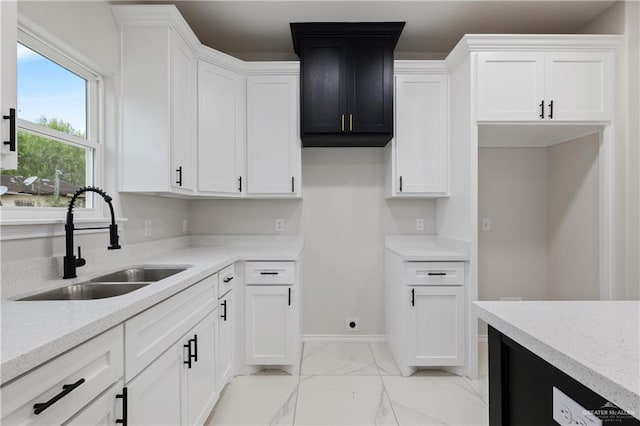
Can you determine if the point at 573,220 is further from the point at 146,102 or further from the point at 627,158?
the point at 146,102

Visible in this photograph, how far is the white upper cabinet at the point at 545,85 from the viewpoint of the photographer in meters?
2.42

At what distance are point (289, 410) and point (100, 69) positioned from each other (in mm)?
2431

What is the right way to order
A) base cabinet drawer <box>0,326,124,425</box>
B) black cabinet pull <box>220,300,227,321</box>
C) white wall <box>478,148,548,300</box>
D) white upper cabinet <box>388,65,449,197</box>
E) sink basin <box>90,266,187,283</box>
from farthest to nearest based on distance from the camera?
white wall <box>478,148,548,300</box> < white upper cabinet <box>388,65,449,197</box> < black cabinet pull <box>220,300,227,321</box> < sink basin <box>90,266,187,283</box> < base cabinet drawer <box>0,326,124,425</box>

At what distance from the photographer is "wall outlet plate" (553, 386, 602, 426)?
2.06 ft

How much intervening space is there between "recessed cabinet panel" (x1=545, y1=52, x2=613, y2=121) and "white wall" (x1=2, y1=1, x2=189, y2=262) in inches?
118

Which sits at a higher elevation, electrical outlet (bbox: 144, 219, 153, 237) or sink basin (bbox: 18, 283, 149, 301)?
electrical outlet (bbox: 144, 219, 153, 237)

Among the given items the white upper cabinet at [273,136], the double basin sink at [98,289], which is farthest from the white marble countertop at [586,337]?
the white upper cabinet at [273,136]

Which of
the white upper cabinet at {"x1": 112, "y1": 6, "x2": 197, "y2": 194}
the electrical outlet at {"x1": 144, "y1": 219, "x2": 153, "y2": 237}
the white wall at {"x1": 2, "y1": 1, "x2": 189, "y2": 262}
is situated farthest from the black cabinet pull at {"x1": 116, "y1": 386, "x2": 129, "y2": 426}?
the electrical outlet at {"x1": 144, "y1": 219, "x2": 153, "y2": 237}

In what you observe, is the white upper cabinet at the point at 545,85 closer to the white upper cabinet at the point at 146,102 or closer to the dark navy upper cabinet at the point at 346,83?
the dark navy upper cabinet at the point at 346,83

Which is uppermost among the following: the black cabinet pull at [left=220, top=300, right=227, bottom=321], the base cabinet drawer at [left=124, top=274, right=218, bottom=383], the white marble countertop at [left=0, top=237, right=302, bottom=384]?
the white marble countertop at [left=0, top=237, right=302, bottom=384]

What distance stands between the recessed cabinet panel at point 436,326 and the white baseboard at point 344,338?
28.8 inches

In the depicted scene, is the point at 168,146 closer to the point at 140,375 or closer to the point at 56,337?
the point at 140,375

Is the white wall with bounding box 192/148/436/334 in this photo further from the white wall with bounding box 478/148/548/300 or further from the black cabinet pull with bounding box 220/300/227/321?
the black cabinet pull with bounding box 220/300/227/321

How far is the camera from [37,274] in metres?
1.47
